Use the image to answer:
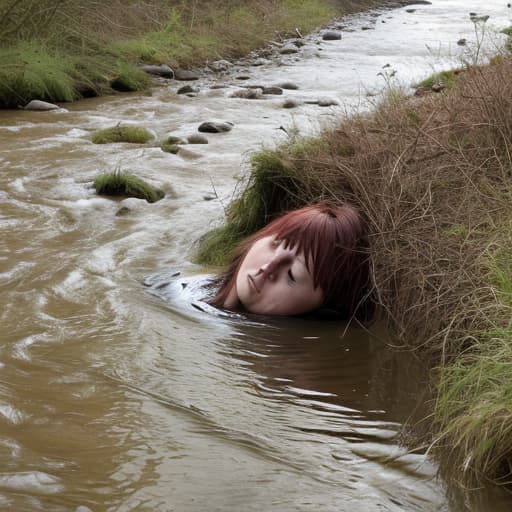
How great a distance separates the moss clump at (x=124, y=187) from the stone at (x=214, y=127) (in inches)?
139

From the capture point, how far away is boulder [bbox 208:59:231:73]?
18.4 m

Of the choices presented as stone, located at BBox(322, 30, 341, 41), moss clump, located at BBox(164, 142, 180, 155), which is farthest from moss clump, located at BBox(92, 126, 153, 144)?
stone, located at BBox(322, 30, 341, 41)

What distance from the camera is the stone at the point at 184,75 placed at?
17.4m

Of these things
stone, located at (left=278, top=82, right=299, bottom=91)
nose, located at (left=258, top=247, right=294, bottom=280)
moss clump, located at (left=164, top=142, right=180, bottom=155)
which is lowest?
stone, located at (left=278, top=82, right=299, bottom=91)

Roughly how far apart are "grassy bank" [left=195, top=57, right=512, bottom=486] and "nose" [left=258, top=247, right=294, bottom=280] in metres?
0.45

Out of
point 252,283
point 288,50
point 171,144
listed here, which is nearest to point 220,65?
point 288,50

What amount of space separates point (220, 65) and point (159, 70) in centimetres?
184

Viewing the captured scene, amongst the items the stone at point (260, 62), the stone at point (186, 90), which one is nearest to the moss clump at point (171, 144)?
the stone at point (186, 90)

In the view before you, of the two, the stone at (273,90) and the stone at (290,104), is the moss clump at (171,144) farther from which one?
the stone at (273,90)

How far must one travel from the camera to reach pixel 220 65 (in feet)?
61.3

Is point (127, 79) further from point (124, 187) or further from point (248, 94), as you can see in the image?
point (124, 187)

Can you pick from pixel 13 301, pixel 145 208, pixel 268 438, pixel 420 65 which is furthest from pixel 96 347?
pixel 420 65

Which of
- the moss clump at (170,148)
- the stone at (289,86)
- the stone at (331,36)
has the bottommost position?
the stone at (289,86)

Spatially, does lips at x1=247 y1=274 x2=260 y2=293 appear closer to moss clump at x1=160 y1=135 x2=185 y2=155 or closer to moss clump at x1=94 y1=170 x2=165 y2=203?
moss clump at x1=94 y1=170 x2=165 y2=203
